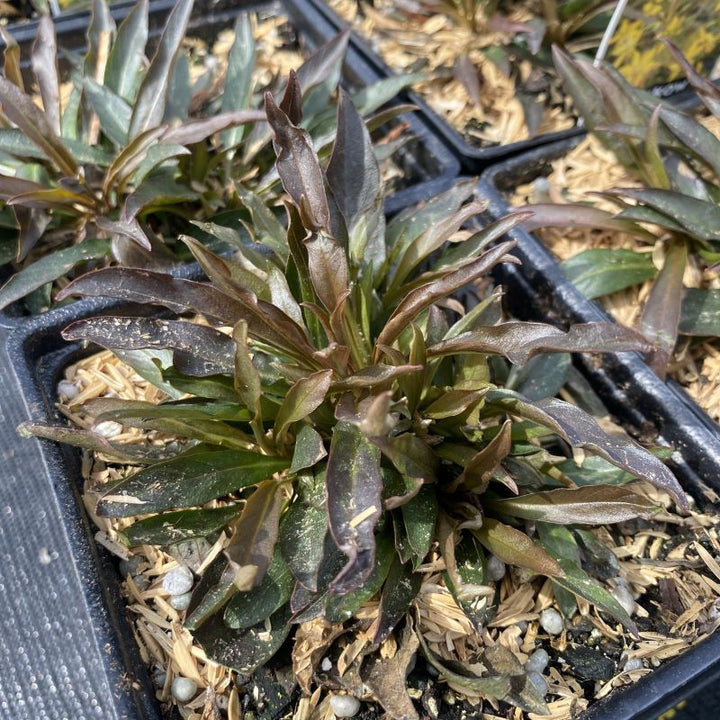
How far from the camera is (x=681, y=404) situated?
4.23 feet

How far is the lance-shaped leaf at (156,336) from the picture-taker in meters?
1.00

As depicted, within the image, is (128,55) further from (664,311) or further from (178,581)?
(664,311)

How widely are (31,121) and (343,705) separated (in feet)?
3.86

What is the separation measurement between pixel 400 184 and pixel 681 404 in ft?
3.07

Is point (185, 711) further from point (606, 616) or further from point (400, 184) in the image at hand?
point (400, 184)

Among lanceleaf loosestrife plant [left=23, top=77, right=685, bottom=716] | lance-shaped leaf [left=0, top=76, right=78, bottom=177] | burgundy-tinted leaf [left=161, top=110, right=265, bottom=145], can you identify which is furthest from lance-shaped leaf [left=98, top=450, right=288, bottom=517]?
lance-shaped leaf [left=0, top=76, right=78, bottom=177]

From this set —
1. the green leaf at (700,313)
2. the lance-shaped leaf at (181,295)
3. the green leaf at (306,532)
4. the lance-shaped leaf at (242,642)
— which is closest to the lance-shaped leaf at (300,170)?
the lance-shaped leaf at (181,295)

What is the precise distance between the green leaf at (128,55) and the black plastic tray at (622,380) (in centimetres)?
85

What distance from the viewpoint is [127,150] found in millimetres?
1342

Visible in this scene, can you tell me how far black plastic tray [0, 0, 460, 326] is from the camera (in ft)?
5.22

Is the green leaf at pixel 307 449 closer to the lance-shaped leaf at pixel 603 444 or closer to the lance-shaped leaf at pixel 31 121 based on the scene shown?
the lance-shaped leaf at pixel 603 444

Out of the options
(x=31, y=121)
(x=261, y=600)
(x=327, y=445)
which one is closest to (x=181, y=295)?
(x=327, y=445)

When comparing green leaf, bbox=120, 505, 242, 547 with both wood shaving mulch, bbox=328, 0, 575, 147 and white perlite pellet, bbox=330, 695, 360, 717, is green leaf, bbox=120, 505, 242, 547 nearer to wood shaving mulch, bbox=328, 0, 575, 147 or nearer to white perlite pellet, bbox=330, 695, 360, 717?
white perlite pellet, bbox=330, 695, 360, 717

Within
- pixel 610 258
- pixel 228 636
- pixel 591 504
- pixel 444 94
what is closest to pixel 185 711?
pixel 228 636
